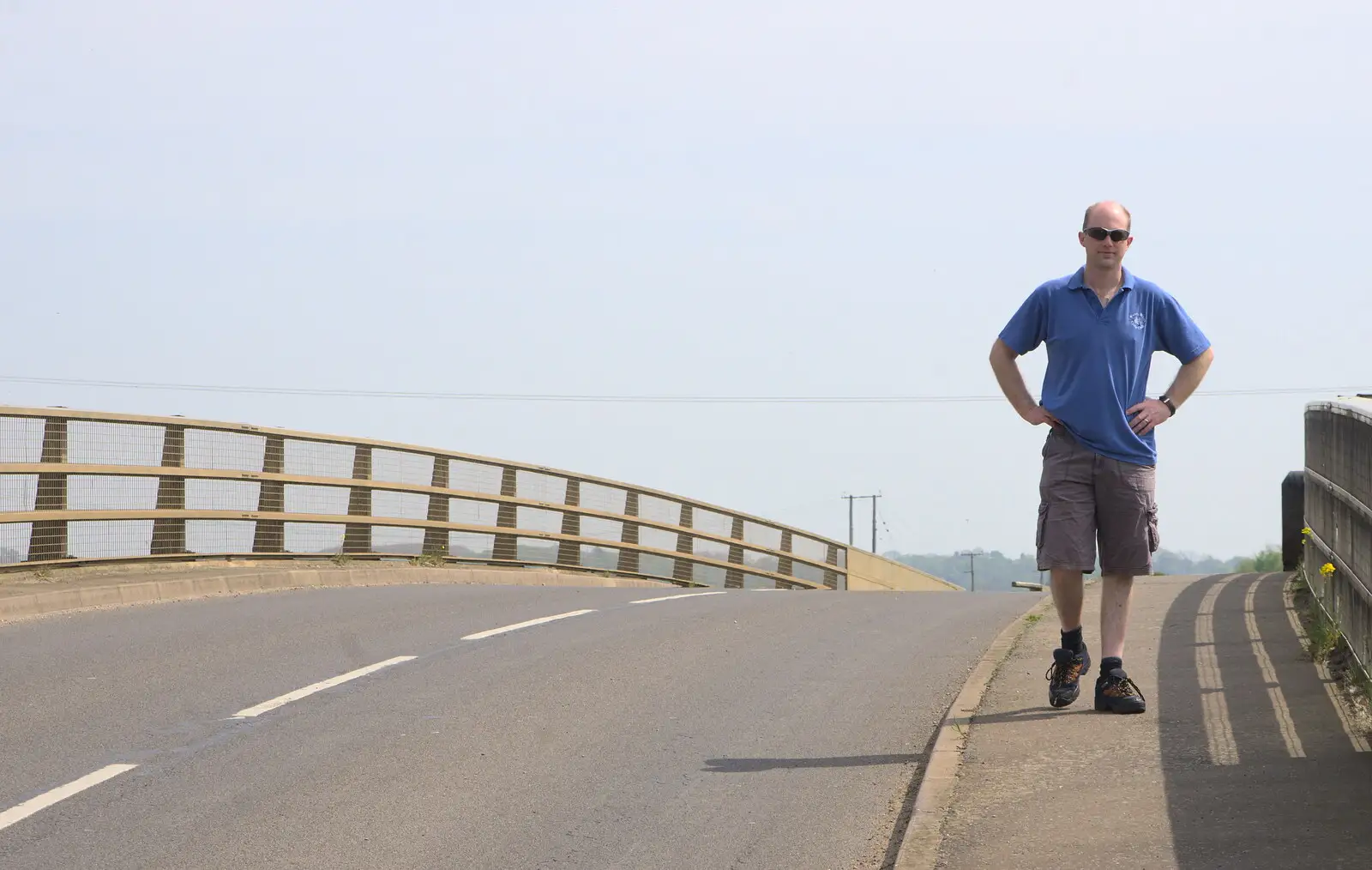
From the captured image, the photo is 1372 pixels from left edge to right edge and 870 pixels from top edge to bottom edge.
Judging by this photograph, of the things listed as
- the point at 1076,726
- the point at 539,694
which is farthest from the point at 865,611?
the point at 1076,726

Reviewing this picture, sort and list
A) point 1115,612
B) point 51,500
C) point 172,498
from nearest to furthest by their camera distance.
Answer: point 1115,612
point 51,500
point 172,498

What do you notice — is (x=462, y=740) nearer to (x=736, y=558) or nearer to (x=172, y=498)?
(x=172, y=498)

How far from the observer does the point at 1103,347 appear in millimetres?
6355

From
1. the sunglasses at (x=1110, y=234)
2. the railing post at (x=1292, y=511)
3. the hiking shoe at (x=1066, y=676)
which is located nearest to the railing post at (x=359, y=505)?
the railing post at (x=1292, y=511)

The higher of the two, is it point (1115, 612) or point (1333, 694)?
point (1115, 612)

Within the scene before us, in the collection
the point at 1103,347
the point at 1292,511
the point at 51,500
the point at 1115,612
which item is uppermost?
the point at 1103,347

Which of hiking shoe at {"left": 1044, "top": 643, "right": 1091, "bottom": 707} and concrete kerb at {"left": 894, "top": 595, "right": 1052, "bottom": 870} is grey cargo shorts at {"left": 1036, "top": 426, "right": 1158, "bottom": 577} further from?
concrete kerb at {"left": 894, "top": 595, "right": 1052, "bottom": 870}

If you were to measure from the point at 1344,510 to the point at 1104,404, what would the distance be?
4.78ft

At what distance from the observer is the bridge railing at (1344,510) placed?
6.19 m

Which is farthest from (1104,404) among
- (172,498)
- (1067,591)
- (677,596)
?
(172,498)

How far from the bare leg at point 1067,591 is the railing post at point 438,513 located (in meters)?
12.0

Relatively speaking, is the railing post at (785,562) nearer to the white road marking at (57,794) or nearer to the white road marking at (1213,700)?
the white road marking at (1213,700)

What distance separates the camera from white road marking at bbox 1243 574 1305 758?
5.86 meters

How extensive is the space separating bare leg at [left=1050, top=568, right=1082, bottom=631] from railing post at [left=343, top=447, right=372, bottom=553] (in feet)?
36.3
